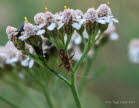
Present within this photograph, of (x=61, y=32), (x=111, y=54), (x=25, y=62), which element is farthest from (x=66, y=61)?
(x=111, y=54)

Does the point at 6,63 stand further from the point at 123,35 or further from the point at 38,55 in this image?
the point at 123,35

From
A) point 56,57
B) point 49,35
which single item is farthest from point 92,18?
point 56,57

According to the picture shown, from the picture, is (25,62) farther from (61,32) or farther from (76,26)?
(76,26)

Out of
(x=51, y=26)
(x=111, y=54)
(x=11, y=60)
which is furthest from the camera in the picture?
(x=111, y=54)

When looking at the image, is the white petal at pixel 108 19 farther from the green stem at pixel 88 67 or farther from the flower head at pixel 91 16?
the green stem at pixel 88 67

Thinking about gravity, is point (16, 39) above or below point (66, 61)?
above

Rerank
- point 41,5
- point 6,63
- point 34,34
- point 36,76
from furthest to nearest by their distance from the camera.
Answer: point 41,5
point 6,63
point 36,76
point 34,34

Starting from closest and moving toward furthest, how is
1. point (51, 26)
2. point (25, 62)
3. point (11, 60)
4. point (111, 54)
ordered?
point (51, 26)
point (25, 62)
point (11, 60)
point (111, 54)

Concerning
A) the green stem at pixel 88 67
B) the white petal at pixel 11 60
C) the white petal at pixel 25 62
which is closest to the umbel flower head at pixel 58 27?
the white petal at pixel 25 62

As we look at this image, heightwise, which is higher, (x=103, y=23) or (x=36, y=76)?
(x=103, y=23)
